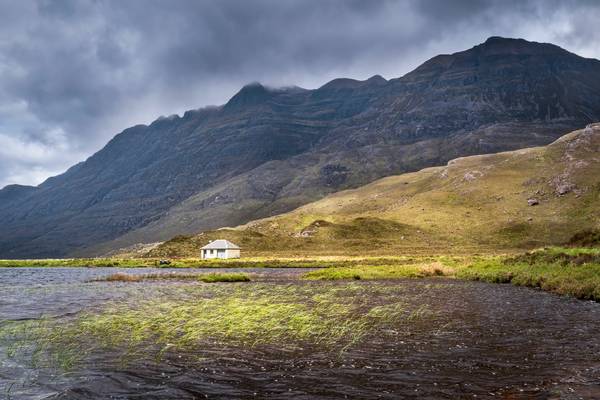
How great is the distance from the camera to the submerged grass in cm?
2287

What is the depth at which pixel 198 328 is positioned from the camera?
27047mm

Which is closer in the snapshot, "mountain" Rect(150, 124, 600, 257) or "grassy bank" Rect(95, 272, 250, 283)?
"grassy bank" Rect(95, 272, 250, 283)

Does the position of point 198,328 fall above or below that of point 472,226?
below

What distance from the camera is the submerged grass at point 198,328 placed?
75.0 ft

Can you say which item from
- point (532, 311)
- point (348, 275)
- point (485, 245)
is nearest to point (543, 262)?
point (348, 275)

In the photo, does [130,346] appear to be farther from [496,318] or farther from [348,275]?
[348,275]

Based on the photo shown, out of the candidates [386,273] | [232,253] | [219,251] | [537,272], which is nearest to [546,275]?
[537,272]

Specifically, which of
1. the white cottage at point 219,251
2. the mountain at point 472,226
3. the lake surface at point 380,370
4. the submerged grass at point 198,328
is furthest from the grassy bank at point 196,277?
the mountain at point 472,226

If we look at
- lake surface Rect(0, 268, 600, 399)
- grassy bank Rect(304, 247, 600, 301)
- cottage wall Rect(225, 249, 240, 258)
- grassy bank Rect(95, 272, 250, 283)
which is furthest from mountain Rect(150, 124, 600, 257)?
lake surface Rect(0, 268, 600, 399)

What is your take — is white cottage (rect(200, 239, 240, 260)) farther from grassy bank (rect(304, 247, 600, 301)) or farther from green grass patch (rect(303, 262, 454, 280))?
grassy bank (rect(304, 247, 600, 301))

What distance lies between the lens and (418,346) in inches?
918

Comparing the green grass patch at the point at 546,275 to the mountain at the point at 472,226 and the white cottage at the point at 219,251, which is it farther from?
the white cottage at the point at 219,251

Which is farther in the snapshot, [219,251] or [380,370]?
[219,251]

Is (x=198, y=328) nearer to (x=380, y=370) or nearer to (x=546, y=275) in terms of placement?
(x=380, y=370)
